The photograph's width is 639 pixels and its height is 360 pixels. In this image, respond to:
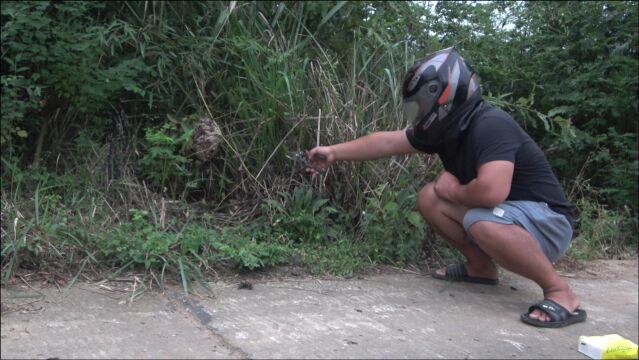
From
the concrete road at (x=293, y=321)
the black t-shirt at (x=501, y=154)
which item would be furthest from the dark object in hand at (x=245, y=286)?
the black t-shirt at (x=501, y=154)

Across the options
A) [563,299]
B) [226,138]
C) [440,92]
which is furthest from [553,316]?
[226,138]

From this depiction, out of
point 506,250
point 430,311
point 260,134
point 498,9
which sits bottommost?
point 430,311

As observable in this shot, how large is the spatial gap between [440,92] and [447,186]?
531 millimetres

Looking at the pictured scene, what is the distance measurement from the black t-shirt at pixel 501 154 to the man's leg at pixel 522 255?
0.79ft

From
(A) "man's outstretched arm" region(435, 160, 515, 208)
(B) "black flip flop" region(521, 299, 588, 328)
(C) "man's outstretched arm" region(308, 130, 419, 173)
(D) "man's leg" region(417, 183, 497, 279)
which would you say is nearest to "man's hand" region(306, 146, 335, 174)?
(C) "man's outstretched arm" region(308, 130, 419, 173)

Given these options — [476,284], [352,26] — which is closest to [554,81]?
[352,26]

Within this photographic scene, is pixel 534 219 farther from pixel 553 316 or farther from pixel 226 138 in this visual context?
pixel 226 138

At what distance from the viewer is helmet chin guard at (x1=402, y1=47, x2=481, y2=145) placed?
12.3 feet

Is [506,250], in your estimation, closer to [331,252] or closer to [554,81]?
[331,252]

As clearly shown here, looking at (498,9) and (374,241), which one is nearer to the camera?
(374,241)

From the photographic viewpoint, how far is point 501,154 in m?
3.65

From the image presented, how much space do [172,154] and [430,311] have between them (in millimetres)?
1952

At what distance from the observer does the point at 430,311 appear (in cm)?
382

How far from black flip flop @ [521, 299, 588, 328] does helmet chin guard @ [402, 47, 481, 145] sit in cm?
102
